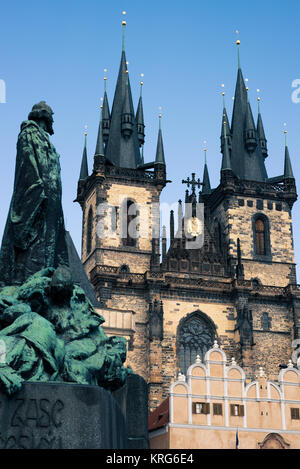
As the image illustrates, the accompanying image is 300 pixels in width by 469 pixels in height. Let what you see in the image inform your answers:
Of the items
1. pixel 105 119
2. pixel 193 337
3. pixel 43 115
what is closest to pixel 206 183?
pixel 105 119

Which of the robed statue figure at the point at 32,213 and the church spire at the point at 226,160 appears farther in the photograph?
the church spire at the point at 226,160

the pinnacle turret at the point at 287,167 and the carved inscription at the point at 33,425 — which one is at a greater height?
the pinnacle turret at the point at 287,167

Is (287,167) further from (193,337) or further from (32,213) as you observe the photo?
(32,213)

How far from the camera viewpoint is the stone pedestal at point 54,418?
4.55 m

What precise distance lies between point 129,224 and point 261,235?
7524mm

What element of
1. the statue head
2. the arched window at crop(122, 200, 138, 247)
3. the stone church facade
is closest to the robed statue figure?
the statue head

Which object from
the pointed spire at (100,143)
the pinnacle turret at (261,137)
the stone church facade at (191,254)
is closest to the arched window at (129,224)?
the stone church facade at (191,254)

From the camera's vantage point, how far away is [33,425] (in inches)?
181

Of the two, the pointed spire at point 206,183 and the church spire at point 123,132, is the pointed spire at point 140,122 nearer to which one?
the church spire at point 123,132

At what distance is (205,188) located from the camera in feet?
153

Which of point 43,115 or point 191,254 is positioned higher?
point 191,254

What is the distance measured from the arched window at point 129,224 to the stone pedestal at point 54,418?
34.4 m

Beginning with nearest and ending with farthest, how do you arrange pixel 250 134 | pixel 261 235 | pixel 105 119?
1. pixel 261 235
2. pixel 105 119
3. pixel 250 134

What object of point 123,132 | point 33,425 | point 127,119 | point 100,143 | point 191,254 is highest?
point 127,119
